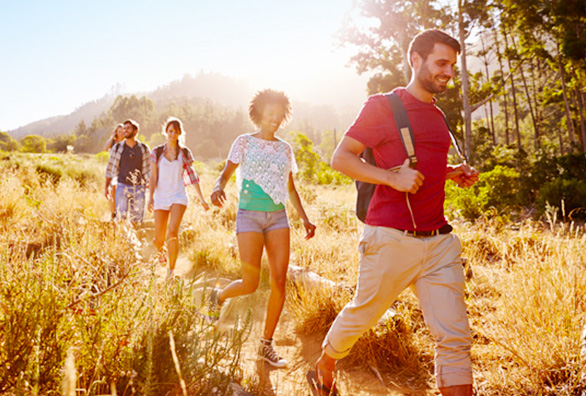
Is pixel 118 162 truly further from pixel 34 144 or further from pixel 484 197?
pixel 34 144

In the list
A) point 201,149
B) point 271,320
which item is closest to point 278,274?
point 271,320

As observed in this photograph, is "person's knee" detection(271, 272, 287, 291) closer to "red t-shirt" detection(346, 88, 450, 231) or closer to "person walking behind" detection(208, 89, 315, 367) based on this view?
"person walking behind" detection(208, 89, 315, 367)

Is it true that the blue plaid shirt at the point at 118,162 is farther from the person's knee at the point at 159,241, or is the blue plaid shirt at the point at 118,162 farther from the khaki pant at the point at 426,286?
the khaki pant at the point at 426,286

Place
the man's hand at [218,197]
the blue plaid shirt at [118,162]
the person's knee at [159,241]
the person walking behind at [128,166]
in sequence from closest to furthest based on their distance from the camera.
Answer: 1. the man's hand at [218,197]
2. the person's knee at [159,241]
3. the person walking behind at [128,166]
4. the blue plaid shirt at [118,162]

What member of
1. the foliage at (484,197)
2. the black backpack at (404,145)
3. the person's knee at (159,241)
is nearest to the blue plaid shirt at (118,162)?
the person's knee at (159,241)

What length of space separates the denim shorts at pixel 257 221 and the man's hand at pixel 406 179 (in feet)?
4.98

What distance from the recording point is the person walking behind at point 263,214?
3309 mm

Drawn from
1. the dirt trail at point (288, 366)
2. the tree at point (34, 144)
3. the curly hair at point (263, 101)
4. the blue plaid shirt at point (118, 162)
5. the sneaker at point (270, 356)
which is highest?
the tree at point (34, 144)

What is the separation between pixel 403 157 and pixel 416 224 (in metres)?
0.38

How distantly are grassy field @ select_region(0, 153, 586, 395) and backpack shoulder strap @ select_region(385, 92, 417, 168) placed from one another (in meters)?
1.29

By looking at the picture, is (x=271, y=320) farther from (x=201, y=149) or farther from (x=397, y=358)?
(x=201, y=149)

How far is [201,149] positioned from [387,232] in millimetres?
82098

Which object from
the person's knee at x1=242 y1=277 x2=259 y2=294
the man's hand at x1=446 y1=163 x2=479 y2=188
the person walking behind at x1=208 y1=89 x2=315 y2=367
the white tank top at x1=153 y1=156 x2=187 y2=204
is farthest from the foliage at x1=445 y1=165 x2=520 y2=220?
the white tank top at x1=153 y1=156 x2=187 y2=204

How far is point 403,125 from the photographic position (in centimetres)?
220
